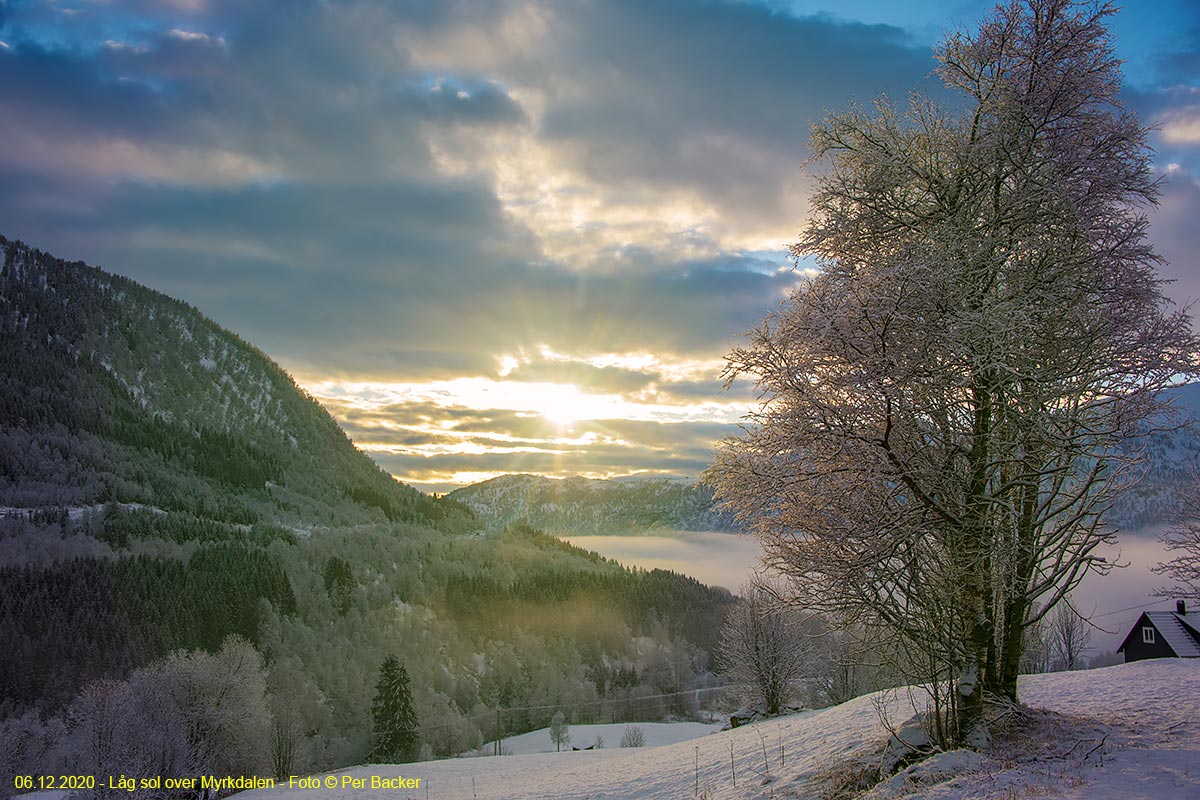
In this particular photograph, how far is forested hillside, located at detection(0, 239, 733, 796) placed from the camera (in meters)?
46.1

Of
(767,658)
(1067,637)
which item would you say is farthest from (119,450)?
(1067,637)

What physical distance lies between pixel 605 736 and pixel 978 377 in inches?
2705

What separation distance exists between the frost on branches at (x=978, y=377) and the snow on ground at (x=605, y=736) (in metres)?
55.9

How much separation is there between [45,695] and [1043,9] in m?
93.8

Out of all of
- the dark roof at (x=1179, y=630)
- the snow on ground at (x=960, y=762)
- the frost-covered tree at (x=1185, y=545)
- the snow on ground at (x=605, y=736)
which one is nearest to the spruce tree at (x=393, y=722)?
the snow on ground at (x=605, y=736)

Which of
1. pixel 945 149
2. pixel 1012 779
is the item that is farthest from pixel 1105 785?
pixel 945 149

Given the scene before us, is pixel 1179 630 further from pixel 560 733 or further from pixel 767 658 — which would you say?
pixel 560 733

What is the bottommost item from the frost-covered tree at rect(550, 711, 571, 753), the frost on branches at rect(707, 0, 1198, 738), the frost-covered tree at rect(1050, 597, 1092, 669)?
the frost-covered tree at rect(550, 711, 571, 753)

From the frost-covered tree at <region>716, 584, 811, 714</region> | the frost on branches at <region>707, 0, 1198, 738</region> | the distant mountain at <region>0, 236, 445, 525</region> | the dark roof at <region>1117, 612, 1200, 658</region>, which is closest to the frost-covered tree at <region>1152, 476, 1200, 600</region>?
the frost on branches at <region>707, 0, 1198, 738</region>

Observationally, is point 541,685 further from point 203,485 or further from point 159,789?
point 203,485

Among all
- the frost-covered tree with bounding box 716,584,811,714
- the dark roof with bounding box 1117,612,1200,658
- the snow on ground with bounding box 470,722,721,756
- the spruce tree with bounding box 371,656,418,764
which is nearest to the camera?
the dark roof with bounding box 1117,612,1200,658

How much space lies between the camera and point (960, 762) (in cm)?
806

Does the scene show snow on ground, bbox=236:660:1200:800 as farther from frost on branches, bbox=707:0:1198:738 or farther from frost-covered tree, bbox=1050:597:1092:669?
frost-covered tree, bbox=1050:597:1092:669

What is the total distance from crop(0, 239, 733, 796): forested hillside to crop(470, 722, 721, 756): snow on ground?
6.29m
